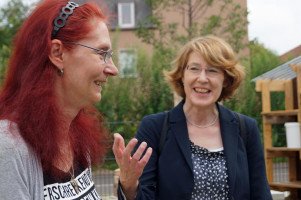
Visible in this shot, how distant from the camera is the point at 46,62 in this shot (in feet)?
5.46

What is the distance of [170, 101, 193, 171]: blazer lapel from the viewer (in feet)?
8.87

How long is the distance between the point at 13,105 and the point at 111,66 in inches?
18.1

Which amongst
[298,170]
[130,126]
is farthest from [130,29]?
[298,170]

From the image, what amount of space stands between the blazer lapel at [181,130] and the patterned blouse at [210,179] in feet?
0.18

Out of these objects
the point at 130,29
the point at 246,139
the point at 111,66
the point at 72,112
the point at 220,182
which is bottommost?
the point at 220,182

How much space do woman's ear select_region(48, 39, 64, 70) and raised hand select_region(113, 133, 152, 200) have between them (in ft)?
1.35

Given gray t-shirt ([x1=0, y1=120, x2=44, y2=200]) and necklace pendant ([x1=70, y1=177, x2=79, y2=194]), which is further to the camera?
necklace pendant ([x1=70, y1=177, x2=79, y2=194])

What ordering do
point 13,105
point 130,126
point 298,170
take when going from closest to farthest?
point 13,105
point 298,170
point 130,126

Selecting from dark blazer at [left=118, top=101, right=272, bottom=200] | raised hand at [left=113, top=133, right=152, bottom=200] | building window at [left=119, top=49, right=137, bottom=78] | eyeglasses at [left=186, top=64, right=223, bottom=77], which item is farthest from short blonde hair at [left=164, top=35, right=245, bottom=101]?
building window at [left=119, top=49, right=137, bottom=78]

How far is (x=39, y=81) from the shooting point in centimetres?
163

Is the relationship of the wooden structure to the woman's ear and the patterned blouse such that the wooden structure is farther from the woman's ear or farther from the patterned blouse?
the woman's ear

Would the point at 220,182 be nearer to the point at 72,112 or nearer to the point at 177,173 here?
the point at 177,173

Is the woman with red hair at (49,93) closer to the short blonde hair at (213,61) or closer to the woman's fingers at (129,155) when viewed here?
the woman's fingers at (129,155)

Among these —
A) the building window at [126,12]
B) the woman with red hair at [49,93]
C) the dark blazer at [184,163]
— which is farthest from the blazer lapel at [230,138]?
the building window at [126,12]
